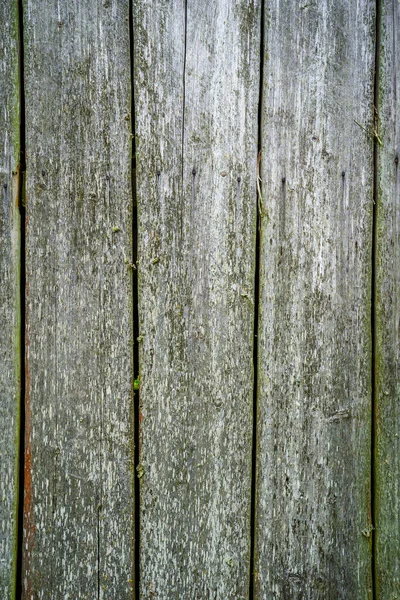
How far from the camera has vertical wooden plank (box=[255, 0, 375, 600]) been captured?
1200mm

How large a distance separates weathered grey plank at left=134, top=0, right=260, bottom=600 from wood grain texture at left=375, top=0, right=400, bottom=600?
374 mm

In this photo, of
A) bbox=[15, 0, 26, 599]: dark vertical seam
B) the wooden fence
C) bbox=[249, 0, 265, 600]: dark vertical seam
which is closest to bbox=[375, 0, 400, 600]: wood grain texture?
the wooden fence

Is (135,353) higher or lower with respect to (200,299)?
lower

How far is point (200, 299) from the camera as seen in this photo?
3.91 ft

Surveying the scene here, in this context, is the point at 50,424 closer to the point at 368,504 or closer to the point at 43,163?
the point at 43,163

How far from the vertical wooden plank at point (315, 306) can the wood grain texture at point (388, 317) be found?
0.13ft

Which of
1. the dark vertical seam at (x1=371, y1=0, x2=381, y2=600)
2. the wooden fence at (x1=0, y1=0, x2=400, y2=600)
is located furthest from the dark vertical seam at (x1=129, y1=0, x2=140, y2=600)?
the dark vertical seam at (x1=371, y1=0, x2=381, y2=600)

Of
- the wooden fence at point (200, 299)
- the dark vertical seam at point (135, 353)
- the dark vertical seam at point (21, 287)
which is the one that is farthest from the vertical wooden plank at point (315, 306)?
the dark vertical seam at point (21, 287)

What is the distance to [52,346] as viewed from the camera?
1.16 metres

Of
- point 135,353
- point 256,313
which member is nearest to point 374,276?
point 256,313

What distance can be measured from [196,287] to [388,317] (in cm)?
56

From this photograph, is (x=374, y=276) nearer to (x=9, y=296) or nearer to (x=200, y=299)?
(x=200, y=299)

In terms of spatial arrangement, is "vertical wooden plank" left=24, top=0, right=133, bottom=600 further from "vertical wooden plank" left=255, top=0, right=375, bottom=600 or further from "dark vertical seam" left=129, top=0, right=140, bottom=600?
"vertical wooden plank" left=255, top=0, right=375, bottom=600

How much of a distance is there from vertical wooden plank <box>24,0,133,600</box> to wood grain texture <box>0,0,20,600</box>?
4cm
